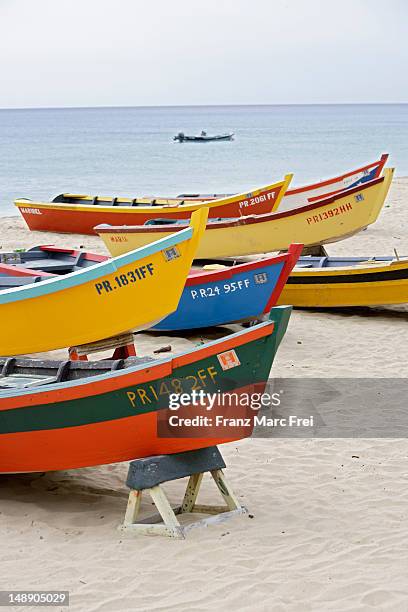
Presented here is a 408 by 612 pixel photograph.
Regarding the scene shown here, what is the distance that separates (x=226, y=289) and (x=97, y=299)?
2464 mm

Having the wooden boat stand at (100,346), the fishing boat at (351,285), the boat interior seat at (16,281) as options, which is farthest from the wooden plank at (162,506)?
the fishing boat at (351,285)

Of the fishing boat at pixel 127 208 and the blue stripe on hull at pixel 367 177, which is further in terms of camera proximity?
the blue stripe on hull at pixel 367 177

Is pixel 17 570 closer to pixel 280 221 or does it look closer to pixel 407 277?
pixel 407 277

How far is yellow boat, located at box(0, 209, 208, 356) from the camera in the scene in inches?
250

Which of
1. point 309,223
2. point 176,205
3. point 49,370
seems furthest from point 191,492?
point 176,205

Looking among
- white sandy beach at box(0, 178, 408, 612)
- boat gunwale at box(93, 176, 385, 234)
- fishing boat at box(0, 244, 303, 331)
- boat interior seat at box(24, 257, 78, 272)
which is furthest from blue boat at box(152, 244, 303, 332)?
boat gunwale at box(93, 176, 385, 234)

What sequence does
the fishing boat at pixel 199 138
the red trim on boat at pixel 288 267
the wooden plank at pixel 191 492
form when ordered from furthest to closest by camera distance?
1. the fishing boat at pixel 199 138
2. the red trim on boat at pixel 288 267
3. the wooden plank at pixel 191 492

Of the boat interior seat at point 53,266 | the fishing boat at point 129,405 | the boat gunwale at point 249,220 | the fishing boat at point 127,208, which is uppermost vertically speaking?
the fishing boat at point 129,405

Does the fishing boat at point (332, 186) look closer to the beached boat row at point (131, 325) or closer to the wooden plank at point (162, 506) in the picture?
the beached boat row at point (131, 325)

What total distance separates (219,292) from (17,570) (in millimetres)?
4622

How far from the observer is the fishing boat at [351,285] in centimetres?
989

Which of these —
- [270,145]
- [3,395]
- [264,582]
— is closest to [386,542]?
[264,582]

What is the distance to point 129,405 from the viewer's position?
4.86 m

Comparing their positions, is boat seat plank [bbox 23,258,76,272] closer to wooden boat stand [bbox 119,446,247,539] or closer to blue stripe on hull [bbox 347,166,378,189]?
wooden boat stand [bbox 119,446,247,539]
